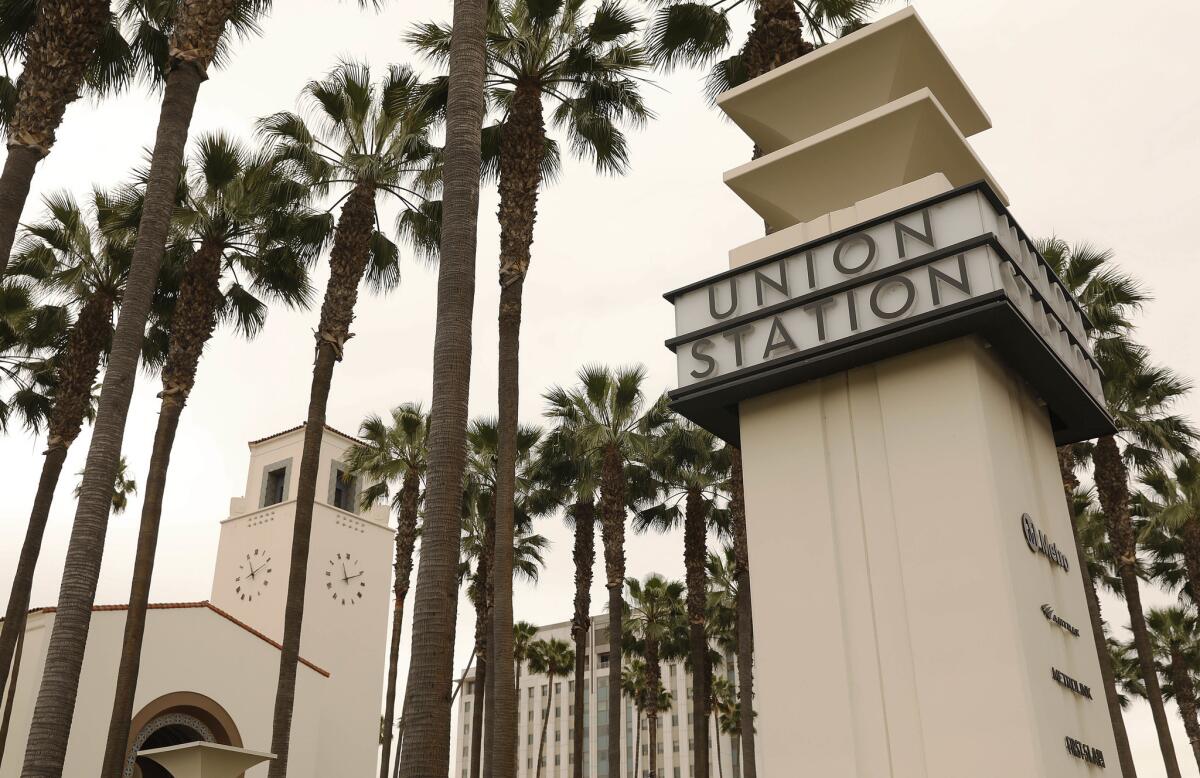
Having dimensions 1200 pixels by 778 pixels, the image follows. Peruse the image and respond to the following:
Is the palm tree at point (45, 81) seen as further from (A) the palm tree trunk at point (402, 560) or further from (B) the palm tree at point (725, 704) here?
(B) the palm tree at point (725, 704)

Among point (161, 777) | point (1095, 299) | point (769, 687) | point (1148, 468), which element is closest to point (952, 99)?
point (769, 687)

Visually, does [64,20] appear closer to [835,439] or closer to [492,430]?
[835,439]

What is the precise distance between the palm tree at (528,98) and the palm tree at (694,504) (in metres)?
12.3

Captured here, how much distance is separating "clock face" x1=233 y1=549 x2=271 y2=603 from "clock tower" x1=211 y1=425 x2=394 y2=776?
36 millimetres

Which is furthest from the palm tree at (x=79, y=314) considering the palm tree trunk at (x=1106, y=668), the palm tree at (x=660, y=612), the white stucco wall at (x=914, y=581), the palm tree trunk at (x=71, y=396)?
the palm tree at (x=660, y=612)

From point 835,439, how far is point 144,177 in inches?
582

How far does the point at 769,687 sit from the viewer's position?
332 inches

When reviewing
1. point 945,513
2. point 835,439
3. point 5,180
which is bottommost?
point 945,513

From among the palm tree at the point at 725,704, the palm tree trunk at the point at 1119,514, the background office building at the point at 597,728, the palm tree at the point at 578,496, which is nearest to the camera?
the palm tree trunk at the point at 1119,514

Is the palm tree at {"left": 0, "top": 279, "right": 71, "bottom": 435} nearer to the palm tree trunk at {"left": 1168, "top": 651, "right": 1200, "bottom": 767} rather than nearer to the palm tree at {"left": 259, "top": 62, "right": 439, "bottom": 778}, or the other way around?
the palm tree at {"left": 259, "top": 62, "right": 439, "bottom": 778}

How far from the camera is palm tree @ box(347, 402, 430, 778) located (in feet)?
91.4

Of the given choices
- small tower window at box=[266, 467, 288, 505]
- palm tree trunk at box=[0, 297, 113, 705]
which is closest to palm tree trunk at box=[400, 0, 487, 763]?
palm tree trunk at box=[0, 297, 113, 705]

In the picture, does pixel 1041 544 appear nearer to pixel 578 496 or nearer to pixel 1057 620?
pixel 1057 620

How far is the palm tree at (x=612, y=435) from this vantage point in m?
27.3
